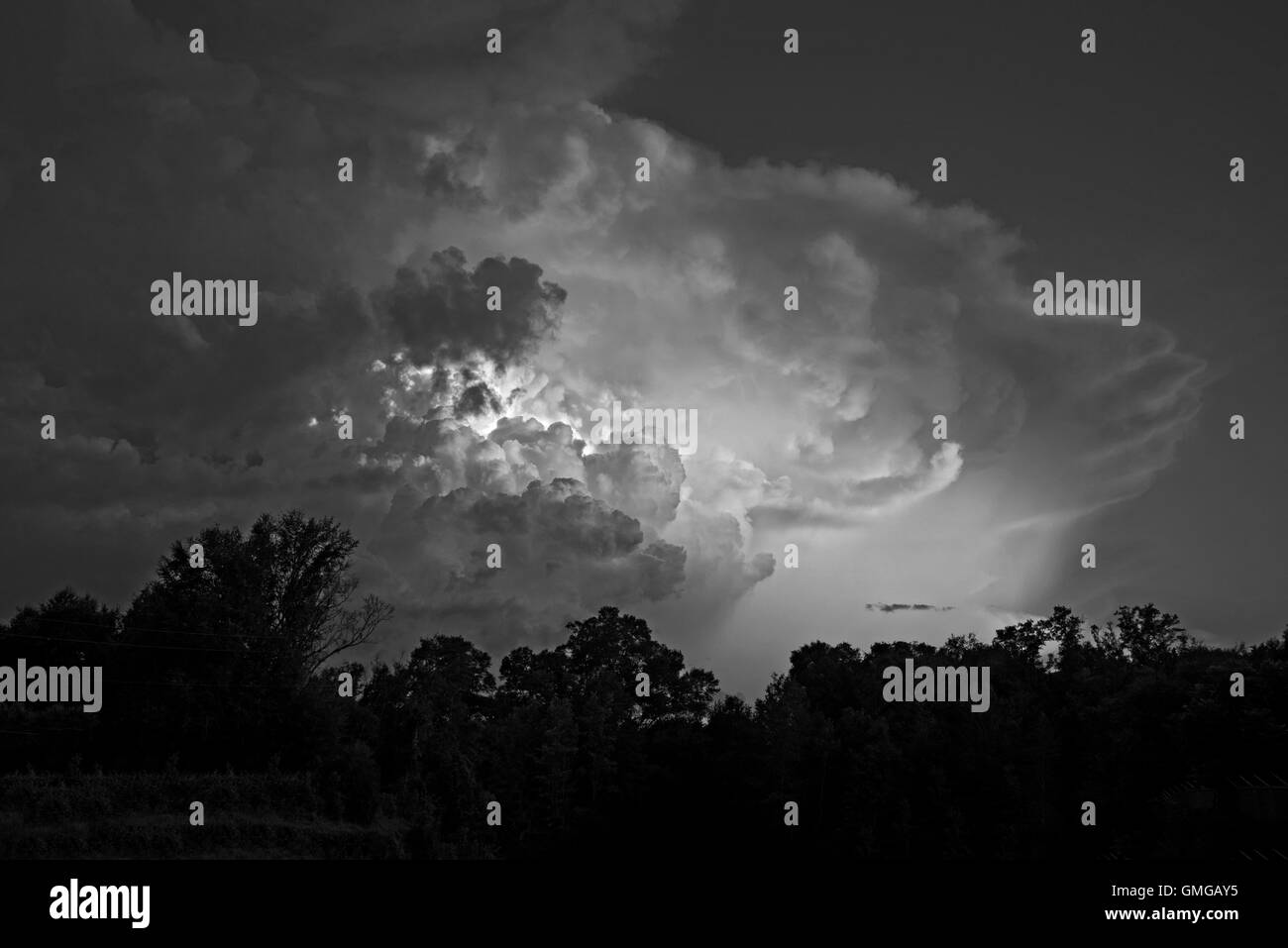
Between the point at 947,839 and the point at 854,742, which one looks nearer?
the point at 947,839

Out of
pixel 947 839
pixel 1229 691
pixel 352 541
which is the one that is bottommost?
pixel 947 839

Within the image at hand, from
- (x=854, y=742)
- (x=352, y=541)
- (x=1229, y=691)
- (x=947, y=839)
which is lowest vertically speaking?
(x=947, y=839)

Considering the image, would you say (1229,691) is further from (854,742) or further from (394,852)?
(394,852)

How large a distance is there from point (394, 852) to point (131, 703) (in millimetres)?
22812

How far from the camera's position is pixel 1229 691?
58688 mm

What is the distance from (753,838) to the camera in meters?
92.6

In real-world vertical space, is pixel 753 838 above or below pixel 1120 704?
below
